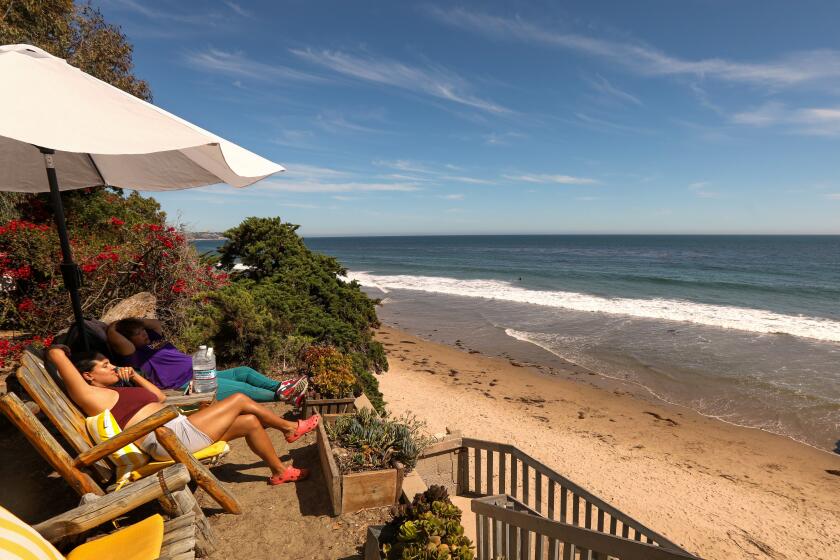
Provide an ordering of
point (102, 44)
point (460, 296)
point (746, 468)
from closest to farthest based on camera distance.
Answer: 1. point (746, 468)
2. point (102, 44)
3. point (460, 296)

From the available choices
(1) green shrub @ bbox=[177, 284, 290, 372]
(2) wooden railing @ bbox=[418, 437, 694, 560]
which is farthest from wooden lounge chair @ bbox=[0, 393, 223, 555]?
(1) green shrub @ bbox=[177, 284, 290, 372]

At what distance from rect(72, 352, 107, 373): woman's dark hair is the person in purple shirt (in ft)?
1.76

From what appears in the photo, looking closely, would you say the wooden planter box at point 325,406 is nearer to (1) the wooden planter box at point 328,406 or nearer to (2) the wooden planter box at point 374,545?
(1) the wooden planter box at point 328,406

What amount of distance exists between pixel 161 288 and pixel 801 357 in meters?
18.8

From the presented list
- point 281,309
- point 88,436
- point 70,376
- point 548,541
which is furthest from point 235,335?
point 548,541

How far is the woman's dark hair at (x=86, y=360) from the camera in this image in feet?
10.6

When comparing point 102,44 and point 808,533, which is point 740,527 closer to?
point 808,533

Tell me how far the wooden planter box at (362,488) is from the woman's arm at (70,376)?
6.06 ft

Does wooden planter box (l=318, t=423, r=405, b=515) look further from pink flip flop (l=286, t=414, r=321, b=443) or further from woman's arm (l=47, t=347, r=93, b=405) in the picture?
woman's arm (l=47, t=347, r=93, b=405)

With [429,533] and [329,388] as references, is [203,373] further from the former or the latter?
[429,533]

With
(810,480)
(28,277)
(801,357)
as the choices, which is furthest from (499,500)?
(801,357)

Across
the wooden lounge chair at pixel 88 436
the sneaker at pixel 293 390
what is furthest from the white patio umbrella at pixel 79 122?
the sneaker at pixel 293 390

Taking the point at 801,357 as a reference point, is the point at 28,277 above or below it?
above

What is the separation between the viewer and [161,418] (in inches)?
101
